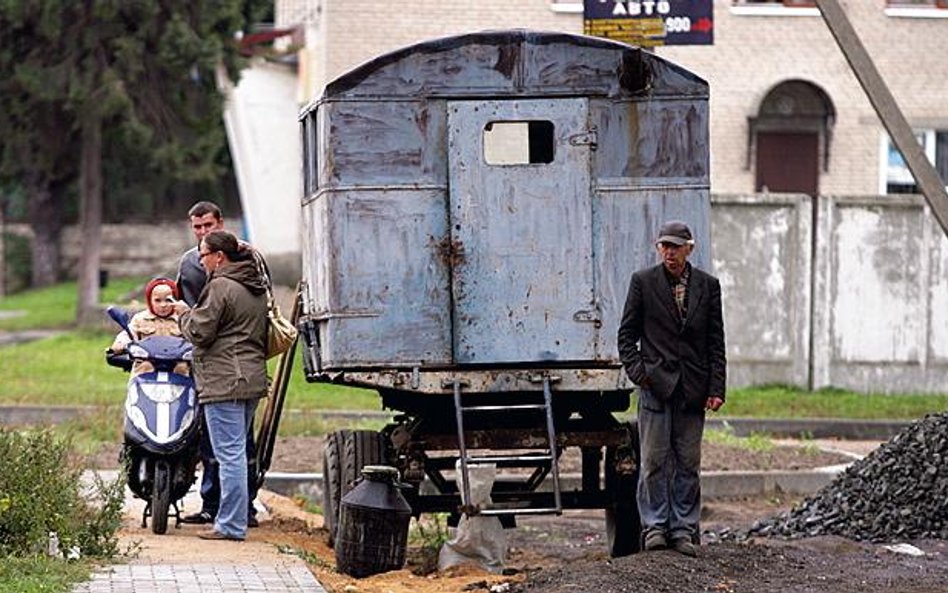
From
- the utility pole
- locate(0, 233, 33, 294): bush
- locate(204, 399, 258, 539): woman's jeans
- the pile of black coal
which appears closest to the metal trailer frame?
locate(204, 399, 258, 539): woman's jeans

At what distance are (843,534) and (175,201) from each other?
46954 millimetres

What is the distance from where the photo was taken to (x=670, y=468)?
12695 mm

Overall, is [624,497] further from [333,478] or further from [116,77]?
[116,77]

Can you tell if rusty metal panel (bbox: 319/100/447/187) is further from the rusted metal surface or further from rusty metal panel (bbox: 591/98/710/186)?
rusty metal panel (bbox: 591/98/710/186)

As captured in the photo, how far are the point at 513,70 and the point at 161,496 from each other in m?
3.45

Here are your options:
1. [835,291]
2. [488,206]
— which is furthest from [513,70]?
[835,291]

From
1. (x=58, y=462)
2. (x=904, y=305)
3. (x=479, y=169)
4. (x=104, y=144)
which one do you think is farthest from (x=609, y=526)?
(x=104, y=144)

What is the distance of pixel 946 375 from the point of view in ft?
87.4

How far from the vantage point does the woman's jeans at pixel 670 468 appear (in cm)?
1260

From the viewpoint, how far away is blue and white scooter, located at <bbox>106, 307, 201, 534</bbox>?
44.4ft

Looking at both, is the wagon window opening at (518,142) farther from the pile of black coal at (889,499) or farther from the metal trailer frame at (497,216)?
the pile of black coal at (889,499)

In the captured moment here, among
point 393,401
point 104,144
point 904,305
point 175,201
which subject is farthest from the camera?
point 175,201

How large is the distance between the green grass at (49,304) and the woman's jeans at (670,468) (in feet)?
103

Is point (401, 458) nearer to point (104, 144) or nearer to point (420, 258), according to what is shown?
point (420, 258)
